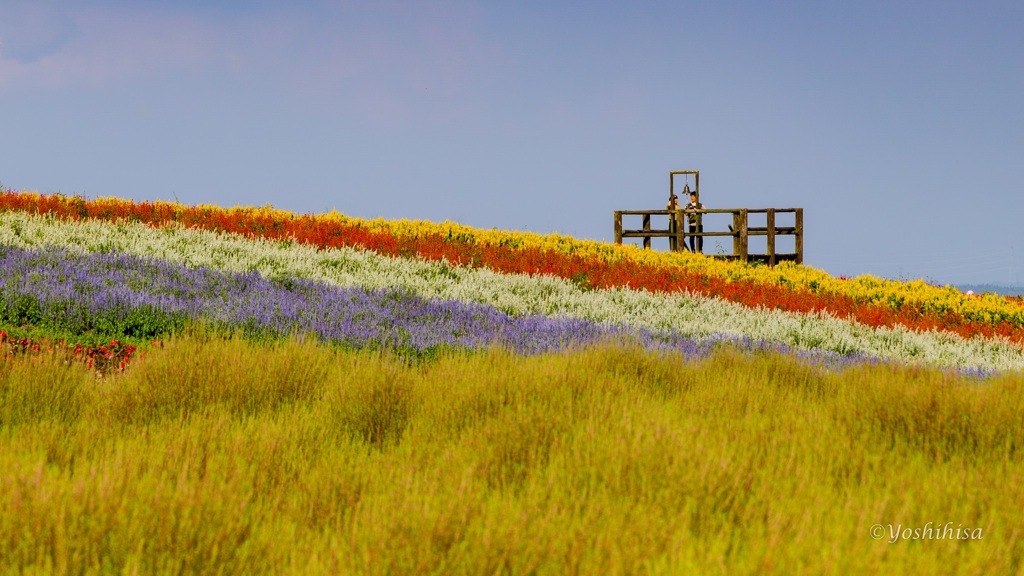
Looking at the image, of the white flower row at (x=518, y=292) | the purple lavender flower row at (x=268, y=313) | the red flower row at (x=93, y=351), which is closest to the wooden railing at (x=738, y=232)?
the white flower row at (x=518, y=292)

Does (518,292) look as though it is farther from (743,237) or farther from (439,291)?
(743,237)

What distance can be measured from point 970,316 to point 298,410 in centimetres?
1393

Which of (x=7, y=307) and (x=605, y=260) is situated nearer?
(x=7, y=307)

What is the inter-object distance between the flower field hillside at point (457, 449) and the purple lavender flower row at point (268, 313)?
4 cm

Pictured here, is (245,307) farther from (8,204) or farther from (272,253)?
(8,204)

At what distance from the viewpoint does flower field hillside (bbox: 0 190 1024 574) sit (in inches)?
92.7

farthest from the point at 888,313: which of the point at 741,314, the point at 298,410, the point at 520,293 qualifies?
the point at 298,410

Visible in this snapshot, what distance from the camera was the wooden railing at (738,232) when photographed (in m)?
20.4

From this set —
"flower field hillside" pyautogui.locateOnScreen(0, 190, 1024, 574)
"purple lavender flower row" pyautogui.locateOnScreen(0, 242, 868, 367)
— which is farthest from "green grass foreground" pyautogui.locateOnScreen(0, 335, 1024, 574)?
"purple lavender flower row" pyautogui.locateOnScreen(0, 242, 868, 367)

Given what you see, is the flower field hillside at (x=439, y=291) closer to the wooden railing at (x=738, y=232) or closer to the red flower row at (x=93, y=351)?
the red flower row at (x=93, y=351)

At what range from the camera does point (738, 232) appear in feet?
67.6

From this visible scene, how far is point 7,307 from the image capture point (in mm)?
7207

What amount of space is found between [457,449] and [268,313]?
4466 mm

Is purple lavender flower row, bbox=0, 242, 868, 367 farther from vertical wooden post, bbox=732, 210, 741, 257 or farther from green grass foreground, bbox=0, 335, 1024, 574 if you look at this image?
vertical wooden post, bbox=732, 210, 741, 257
